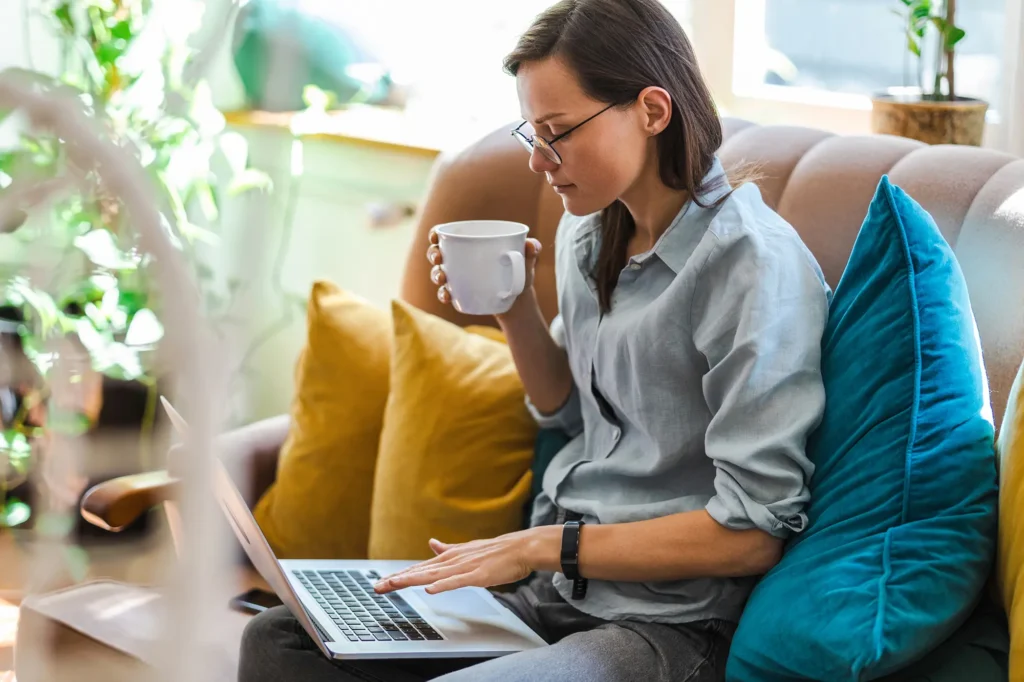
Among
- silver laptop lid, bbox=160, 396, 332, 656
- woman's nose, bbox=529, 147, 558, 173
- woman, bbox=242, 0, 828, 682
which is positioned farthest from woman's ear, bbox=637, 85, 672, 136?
silver laptop lid, bbox=160, 396, 332, 656

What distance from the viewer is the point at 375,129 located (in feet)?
7.86

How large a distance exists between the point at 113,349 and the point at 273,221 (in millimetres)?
1158

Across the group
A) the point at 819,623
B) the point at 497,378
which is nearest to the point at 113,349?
the point at 497,378

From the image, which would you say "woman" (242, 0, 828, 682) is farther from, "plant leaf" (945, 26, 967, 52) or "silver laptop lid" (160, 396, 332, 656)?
"plant leaf" (945, 26, 967, 52)

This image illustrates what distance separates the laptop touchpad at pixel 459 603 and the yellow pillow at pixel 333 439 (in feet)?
0.97

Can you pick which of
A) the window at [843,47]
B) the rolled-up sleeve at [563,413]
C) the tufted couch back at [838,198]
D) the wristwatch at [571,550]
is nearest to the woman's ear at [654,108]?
the tufted couch back at [838,198]

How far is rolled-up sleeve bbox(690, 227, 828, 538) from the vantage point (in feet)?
3.42

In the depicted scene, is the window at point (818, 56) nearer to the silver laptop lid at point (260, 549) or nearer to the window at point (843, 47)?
the window at point (843, 47)

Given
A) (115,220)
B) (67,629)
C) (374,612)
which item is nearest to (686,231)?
(374,612)

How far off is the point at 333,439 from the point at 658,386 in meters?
0.56

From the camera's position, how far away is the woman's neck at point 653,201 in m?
1.18

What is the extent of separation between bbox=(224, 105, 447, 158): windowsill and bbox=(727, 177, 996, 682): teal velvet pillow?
1287 millimetres

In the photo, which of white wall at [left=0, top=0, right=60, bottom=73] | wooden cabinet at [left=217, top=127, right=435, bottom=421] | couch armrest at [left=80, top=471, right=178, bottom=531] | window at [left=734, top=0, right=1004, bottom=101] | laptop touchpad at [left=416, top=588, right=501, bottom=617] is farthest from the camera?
wooden cabinet at [left=217, top=127, right=435, bottom=421]

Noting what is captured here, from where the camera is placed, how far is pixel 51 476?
0.90 metres
